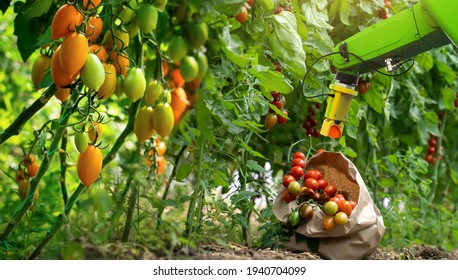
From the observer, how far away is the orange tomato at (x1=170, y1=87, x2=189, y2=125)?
89 centimetres

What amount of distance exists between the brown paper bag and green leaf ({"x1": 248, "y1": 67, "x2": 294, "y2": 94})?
0.31 m

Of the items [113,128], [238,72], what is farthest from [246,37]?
[113,128]

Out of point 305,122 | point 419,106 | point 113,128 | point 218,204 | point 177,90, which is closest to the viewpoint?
point 177,90

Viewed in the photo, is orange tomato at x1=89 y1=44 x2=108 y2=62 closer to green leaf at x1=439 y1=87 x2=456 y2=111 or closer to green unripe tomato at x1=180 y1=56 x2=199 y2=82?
green unripe tomato at x1=180 y1=56 x2=199 y2=82

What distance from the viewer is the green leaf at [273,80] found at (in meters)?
1.17

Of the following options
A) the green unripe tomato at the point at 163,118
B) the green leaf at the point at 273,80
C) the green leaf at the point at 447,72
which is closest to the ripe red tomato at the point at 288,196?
the green leaf at the point at 273,80

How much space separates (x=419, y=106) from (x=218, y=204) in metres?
1.11

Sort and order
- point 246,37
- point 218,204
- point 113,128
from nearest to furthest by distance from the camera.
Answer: point 246,37, point 218,204, point 113,128

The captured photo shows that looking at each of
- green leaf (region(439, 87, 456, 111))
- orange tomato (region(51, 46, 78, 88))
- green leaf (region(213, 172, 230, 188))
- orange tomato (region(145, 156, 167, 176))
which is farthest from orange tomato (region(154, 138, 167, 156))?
green leaf (region(439, 87, 456, 111))

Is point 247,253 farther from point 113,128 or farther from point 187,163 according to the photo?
point 113,128

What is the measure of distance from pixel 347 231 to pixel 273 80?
0.36 m

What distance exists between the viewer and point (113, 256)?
103 centimetres

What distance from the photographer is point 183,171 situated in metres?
1.20
